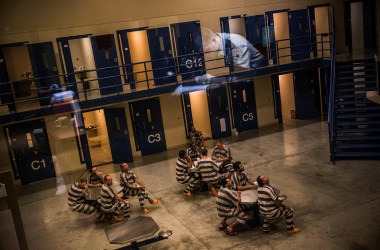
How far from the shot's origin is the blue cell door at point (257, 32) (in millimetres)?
17188

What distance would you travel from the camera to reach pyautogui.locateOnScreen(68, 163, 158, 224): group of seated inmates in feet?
32.1

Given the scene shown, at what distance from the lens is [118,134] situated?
1560 cm

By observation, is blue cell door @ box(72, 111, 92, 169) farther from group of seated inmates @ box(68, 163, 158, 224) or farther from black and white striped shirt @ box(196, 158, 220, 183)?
black and white striped shirt @ box(196, 158, 220, 183)

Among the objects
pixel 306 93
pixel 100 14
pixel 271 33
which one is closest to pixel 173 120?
pixel 100 14

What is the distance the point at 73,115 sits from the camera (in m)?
14.9

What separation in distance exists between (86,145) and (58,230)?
5434mm

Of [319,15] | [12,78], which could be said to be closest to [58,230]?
[12,78]

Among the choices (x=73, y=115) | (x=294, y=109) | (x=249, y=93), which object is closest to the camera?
(x=73, y=115)

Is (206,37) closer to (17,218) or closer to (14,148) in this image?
(14,148)

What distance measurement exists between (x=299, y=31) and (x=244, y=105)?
14.0ft

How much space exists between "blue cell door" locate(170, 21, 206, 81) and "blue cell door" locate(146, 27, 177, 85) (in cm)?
36

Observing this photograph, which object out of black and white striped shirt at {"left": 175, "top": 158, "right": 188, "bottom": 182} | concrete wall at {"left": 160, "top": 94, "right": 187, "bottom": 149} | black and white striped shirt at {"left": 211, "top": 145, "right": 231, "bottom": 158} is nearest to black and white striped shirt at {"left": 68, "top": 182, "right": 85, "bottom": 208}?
black and white striped shirt at {"left": 175, "top": 158, "right": 188, "bottom": 182}

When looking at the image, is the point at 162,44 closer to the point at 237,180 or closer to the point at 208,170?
the point at 208,170

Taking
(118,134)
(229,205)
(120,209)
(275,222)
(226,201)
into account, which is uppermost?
(118,134)
